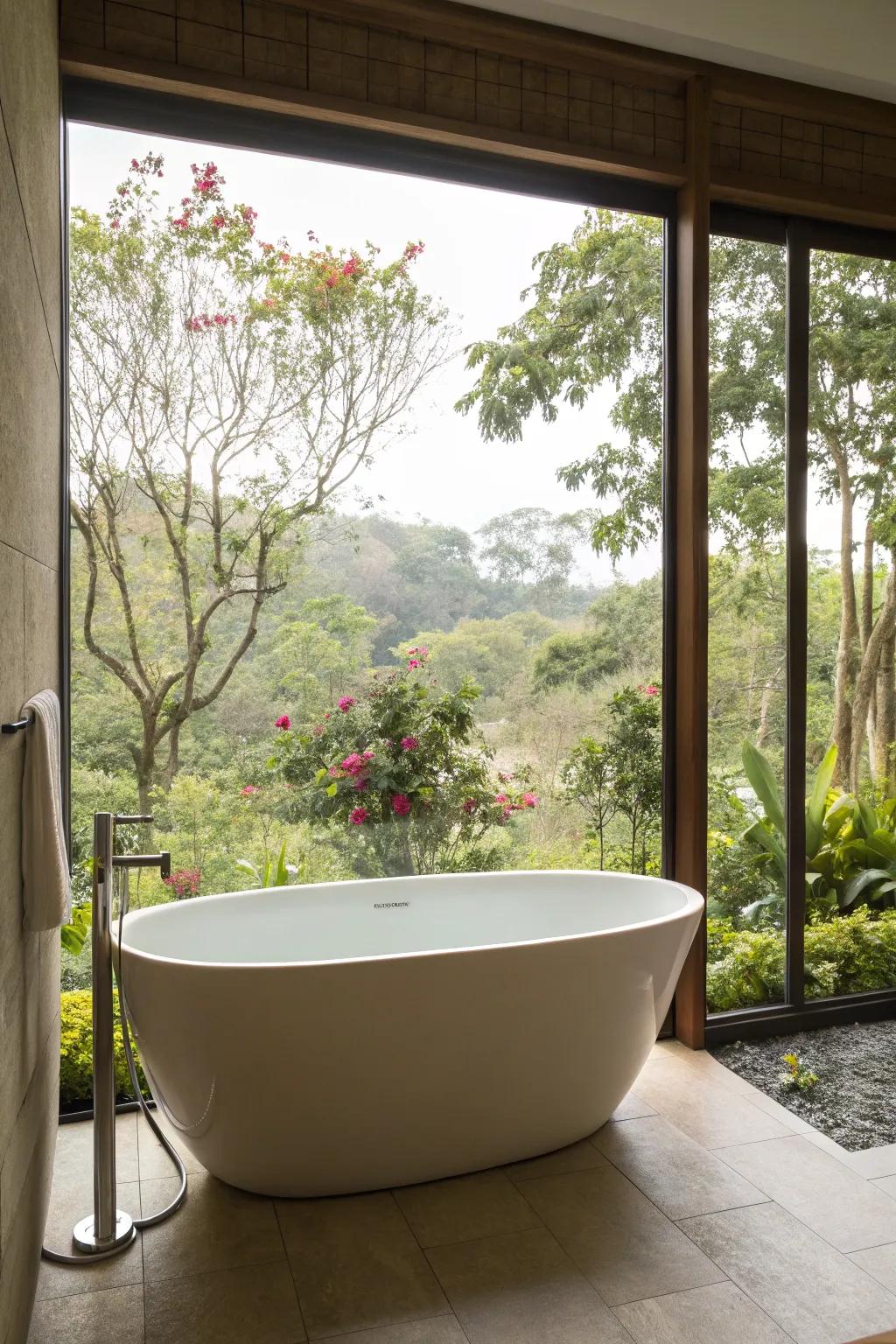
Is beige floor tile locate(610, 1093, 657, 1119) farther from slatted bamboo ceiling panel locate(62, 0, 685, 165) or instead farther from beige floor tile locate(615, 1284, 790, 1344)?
slatted bamboo ceiling panel locate(62, 0, 685, 165)

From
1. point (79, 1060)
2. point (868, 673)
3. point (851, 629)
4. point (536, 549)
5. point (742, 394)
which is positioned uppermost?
point (742, 394)

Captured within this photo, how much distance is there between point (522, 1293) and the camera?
2059 millimetres

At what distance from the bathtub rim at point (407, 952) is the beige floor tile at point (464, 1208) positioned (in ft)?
1.89

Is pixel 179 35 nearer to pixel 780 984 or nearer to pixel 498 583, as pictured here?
pixel 498 583

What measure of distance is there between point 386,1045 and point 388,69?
2806 millimetres

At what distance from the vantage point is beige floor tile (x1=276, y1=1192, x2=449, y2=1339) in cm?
200

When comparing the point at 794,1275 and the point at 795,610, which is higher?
the point at 795,610

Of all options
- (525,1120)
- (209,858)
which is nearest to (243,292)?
(209,858)

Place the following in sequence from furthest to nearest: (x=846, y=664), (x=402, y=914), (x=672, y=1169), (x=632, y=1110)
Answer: (x=846, y=664) < (x=402, y=914) < (x=632, y=1110) < (x=672, y=1169)

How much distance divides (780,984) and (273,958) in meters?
1.90

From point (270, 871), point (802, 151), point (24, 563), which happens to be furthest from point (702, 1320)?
point (802, 151)

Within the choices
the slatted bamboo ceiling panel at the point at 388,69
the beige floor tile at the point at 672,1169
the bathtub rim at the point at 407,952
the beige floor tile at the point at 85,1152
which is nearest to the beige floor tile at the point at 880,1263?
the beige floor tile at the point at 672,1169

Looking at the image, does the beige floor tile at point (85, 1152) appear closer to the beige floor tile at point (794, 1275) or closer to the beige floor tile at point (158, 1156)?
the beige floor tile at point (158, 1156)

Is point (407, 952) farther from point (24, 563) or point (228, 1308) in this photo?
point (24, 563)
